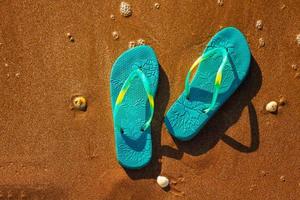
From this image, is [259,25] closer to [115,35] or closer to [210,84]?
[210,84]

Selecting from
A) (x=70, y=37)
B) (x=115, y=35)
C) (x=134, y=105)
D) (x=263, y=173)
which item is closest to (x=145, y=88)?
(x=134, y=105)

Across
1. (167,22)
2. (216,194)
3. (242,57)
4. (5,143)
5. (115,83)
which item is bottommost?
(216,194)

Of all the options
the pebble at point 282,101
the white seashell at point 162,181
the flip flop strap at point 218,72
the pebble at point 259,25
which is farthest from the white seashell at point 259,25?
the white seashell at point 162,181

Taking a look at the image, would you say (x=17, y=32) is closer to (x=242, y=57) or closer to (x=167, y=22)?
(x=167, y=22)

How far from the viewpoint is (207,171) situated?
151 cm

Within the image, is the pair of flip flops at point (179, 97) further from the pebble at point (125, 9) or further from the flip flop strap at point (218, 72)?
the pebble at point (125, 9)

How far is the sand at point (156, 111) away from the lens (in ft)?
4.76

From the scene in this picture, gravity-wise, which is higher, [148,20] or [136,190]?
[148,20]

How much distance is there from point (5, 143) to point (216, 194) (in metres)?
0.92

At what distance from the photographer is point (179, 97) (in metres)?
1.49

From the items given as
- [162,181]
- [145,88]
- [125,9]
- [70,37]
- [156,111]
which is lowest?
[162,181]

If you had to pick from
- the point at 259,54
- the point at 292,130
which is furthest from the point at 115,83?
the point at 292,130

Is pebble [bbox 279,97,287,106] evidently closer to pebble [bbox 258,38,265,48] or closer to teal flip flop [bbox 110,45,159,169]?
pebble [bbox 258,38,265,48]

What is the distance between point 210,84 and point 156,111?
26cm
